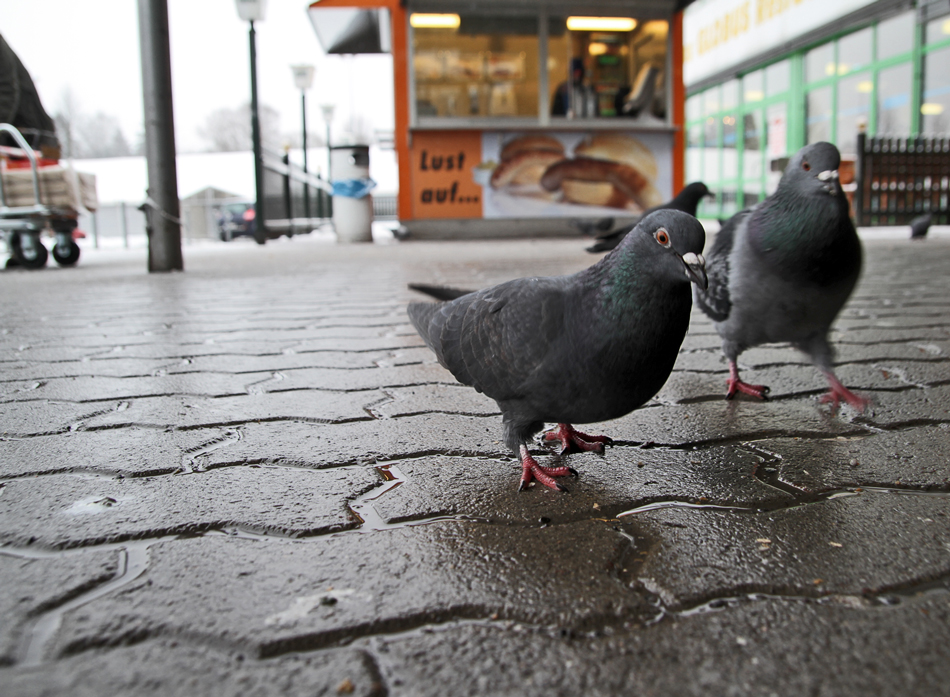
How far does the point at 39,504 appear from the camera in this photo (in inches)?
56.7

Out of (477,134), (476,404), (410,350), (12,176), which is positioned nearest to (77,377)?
(410,350)

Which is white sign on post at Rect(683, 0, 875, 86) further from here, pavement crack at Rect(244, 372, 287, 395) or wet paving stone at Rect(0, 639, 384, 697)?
wet paving stone at Rect(0, 639, 384, 697)

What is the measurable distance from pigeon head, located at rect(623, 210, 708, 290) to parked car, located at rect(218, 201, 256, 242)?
19573mm

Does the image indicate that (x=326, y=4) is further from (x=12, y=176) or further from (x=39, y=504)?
(x=39, y=504)

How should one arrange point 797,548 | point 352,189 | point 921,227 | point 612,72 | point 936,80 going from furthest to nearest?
point 352,189 < point 936,80 < point 612,72 < point 921,227 < point 797,548

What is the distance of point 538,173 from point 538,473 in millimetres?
10711

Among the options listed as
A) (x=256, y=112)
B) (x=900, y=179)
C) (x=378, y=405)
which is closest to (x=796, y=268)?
(x=378, y=405)

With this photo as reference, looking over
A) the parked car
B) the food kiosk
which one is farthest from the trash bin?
the parked car

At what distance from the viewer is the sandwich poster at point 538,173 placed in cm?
1163

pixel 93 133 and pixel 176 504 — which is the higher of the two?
pixel 93 133

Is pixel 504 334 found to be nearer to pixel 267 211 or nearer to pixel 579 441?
pixel 579 441

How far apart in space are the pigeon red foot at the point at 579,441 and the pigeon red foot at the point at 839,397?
798 mm

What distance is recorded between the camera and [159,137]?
6.54 m

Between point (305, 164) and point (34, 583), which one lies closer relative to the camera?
point (34, 583)
